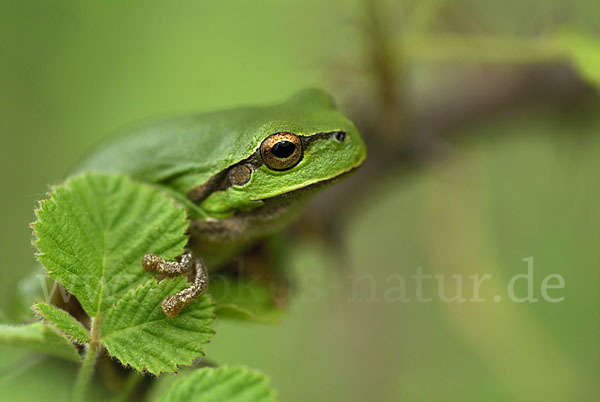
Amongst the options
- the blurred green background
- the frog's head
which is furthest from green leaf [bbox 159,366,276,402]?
the blurred green background

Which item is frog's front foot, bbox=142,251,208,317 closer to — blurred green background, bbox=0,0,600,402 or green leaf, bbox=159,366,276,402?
green leaf, bbox=159,366,276,402

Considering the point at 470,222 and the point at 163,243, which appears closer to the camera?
the point at 163,243

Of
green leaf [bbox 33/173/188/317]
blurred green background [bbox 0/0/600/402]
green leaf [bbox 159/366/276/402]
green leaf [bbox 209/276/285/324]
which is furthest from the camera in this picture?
blurred green background [bbox 0/0/600/402]

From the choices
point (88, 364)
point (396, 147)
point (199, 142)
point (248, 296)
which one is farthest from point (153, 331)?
point (396, 147)

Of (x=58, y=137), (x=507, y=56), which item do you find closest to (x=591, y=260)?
(x=507, y=56)

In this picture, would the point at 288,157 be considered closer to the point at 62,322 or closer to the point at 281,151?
the point at 281,151

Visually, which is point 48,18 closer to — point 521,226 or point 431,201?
point 431,201

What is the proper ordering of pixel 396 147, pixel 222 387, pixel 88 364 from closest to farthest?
pixel 222 387
pixel 88 364
pixel 396 147
